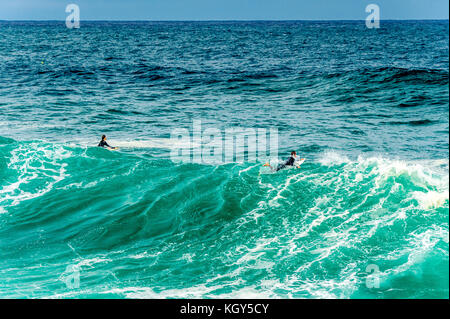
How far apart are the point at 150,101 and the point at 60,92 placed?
864 centimetres

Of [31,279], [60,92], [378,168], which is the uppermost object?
[60,92]

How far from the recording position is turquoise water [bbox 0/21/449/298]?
40.8 feet

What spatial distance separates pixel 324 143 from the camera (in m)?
23.2

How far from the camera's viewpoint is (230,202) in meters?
16.9

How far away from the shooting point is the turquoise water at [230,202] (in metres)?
12.4

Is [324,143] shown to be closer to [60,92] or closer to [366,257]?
[366,257]

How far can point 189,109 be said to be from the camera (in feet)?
107

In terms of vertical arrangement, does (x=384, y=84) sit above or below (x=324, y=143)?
above
